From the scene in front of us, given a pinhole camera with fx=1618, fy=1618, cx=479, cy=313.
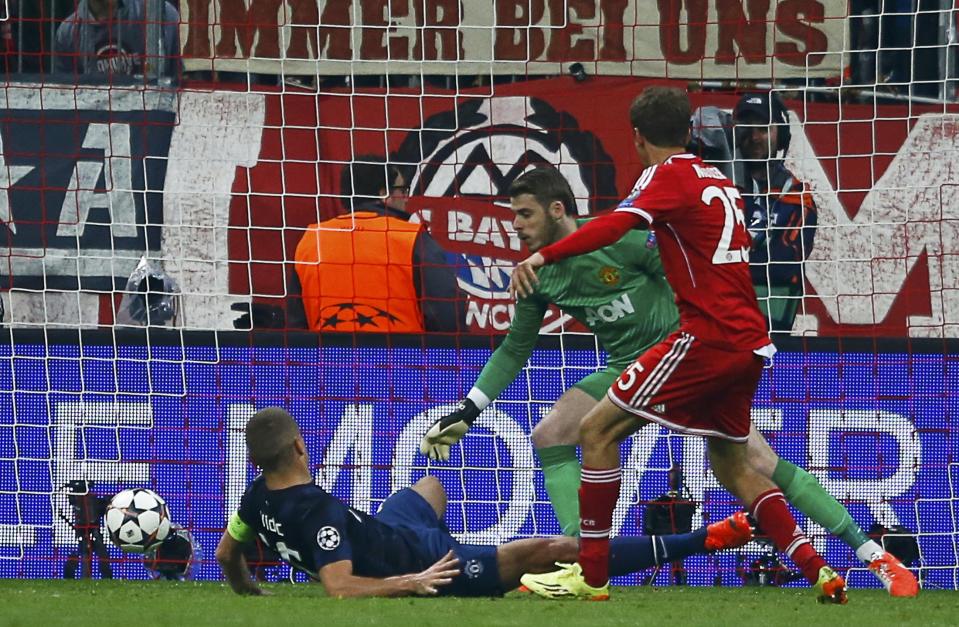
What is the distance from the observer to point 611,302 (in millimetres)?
7141

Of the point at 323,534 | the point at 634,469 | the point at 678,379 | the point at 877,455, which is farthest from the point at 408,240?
the point at 678,379

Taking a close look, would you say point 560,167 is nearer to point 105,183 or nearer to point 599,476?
point 105,183

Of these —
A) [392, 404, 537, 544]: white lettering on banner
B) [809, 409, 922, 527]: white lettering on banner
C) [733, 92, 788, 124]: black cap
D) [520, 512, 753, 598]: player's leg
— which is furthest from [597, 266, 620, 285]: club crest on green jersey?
[733, 92, 788, 124]: black cap

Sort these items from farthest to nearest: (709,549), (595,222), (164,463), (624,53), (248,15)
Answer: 1. (624,53)
2. (248,15)
3. (164,463)
4. (709,549)
5. (595,222)

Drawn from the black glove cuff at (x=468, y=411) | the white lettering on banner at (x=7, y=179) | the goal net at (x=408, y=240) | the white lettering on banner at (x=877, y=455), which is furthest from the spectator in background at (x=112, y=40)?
the white lettering on banner at (x=877, y=455)

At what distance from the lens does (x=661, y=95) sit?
6062 mm

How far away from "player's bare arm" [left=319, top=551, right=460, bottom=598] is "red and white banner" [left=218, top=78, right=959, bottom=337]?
426 cm

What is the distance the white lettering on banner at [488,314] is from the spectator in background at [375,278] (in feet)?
1.52

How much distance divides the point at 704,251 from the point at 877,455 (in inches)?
106

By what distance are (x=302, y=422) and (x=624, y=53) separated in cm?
396

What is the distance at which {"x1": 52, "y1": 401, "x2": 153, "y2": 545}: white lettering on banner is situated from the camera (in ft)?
27.2

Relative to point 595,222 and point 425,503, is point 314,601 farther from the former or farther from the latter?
point 595,222

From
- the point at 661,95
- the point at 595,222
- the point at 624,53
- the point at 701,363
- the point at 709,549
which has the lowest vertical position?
the point at 709,549

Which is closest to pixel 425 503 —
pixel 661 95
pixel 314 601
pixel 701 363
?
pixel 314 601
